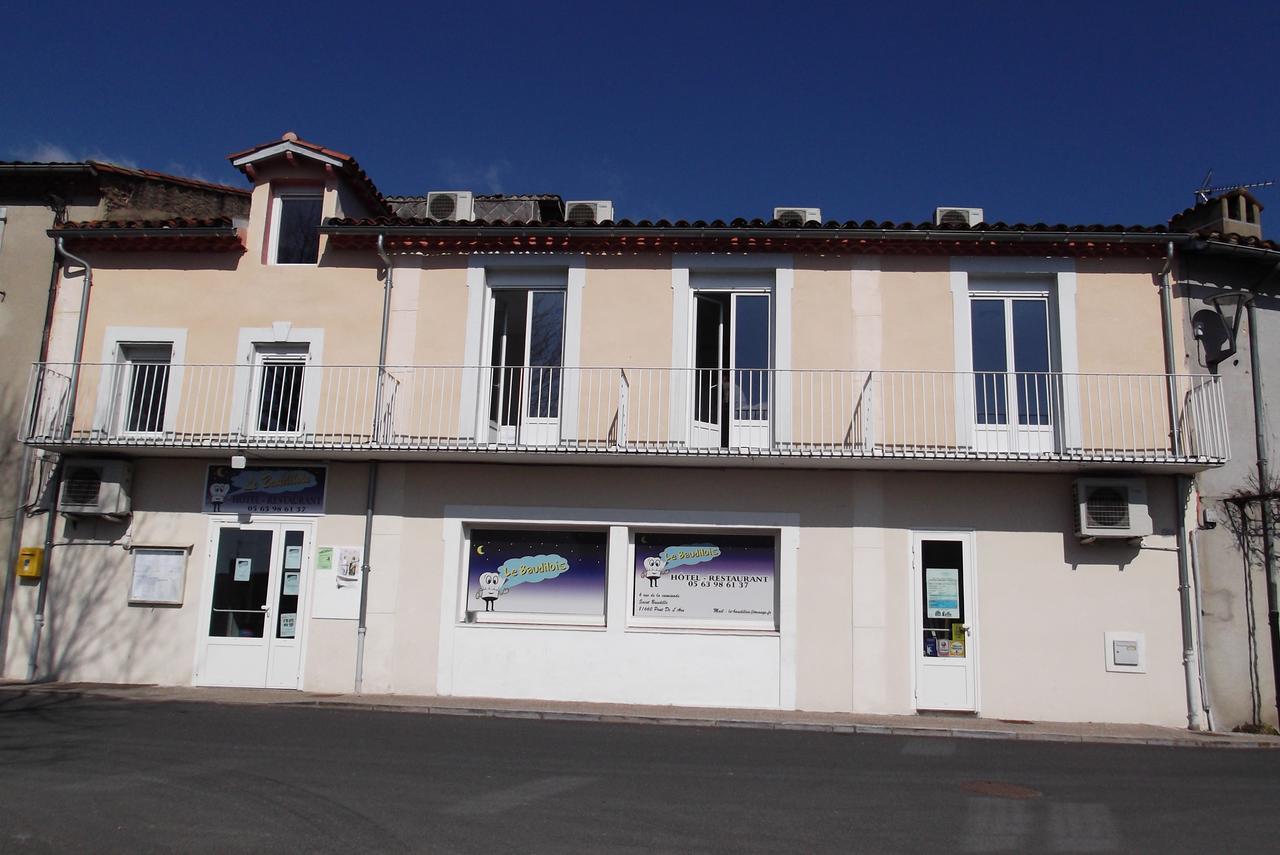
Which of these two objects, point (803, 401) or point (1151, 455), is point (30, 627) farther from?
point (1151, 455)

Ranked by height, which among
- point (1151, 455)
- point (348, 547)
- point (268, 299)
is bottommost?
point (348, 547)

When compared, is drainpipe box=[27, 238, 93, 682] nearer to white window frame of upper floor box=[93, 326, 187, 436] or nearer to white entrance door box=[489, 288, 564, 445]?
white window frame of upper floor box=[93, 326, 187, 436]

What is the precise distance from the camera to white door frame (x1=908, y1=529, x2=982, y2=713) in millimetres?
11312

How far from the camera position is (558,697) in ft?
38.3

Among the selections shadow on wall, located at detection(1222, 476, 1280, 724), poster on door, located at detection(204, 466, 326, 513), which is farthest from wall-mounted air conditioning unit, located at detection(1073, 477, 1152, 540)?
poster on door, located at detection(204, 466, 326, 513)

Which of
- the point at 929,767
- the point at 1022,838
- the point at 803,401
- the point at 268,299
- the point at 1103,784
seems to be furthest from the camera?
the point at 268,299

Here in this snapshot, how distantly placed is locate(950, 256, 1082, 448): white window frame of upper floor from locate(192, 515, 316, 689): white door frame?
7.91 metres

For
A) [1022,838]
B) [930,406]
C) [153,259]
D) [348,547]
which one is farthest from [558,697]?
[153,259]

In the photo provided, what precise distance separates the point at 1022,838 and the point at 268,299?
10.6 metres

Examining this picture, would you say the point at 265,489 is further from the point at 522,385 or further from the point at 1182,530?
the point at 1182,530

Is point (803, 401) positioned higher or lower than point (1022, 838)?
higher

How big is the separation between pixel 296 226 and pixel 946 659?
32.0ft

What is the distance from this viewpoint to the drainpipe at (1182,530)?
11078 millimetres

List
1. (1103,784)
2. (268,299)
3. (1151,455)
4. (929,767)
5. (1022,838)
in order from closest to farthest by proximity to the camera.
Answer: (1022,838) → (1103,784) → (929,767) → (1151,455) → (268,299)
